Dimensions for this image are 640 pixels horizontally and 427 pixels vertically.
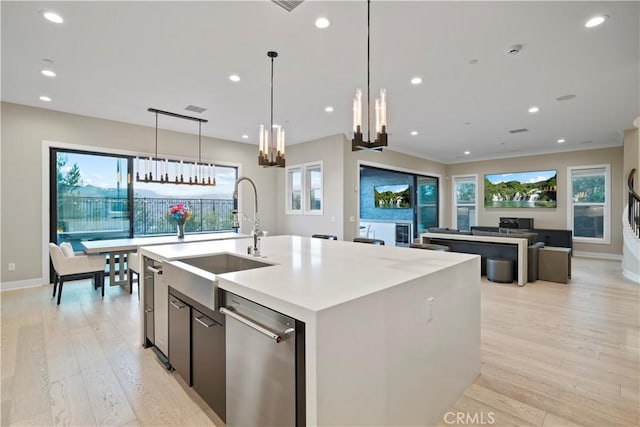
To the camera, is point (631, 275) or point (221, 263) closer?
point (221, 263)

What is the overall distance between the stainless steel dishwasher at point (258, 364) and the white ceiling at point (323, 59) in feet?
7.89

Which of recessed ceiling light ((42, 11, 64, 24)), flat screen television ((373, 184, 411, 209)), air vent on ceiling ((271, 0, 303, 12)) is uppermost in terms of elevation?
recessed ceiling light ((42, 11, 64, 24))

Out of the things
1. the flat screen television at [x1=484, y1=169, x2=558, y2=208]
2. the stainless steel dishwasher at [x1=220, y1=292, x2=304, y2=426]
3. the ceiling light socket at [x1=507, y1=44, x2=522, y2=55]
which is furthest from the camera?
the flat screen television at [x1=484, y1=169, x2=558, y2=208]

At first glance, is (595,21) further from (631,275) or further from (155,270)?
(631,275)

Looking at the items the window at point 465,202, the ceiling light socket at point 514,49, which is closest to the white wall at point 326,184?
the ceiling light socket at point 514,49

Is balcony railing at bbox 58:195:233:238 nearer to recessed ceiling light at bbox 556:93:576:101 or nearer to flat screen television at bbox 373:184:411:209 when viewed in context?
flat screen television at bbox 373:184:411:209

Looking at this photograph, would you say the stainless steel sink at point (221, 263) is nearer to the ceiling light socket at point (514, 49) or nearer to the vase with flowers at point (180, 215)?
the vase with flowers at point (180, 215)

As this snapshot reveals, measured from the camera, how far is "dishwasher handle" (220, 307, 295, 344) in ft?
4.05

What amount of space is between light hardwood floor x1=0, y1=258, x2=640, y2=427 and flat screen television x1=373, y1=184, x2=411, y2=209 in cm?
535

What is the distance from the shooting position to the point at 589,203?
7996 millimetres

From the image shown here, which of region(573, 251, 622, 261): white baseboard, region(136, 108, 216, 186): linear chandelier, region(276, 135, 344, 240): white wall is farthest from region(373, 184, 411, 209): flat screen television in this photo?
region(136, 108, 216, 186): linear chandelier

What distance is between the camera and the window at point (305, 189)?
7.05 m

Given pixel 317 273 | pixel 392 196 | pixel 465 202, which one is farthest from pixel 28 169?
pixel 465 202

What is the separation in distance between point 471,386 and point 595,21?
3.24 meters
